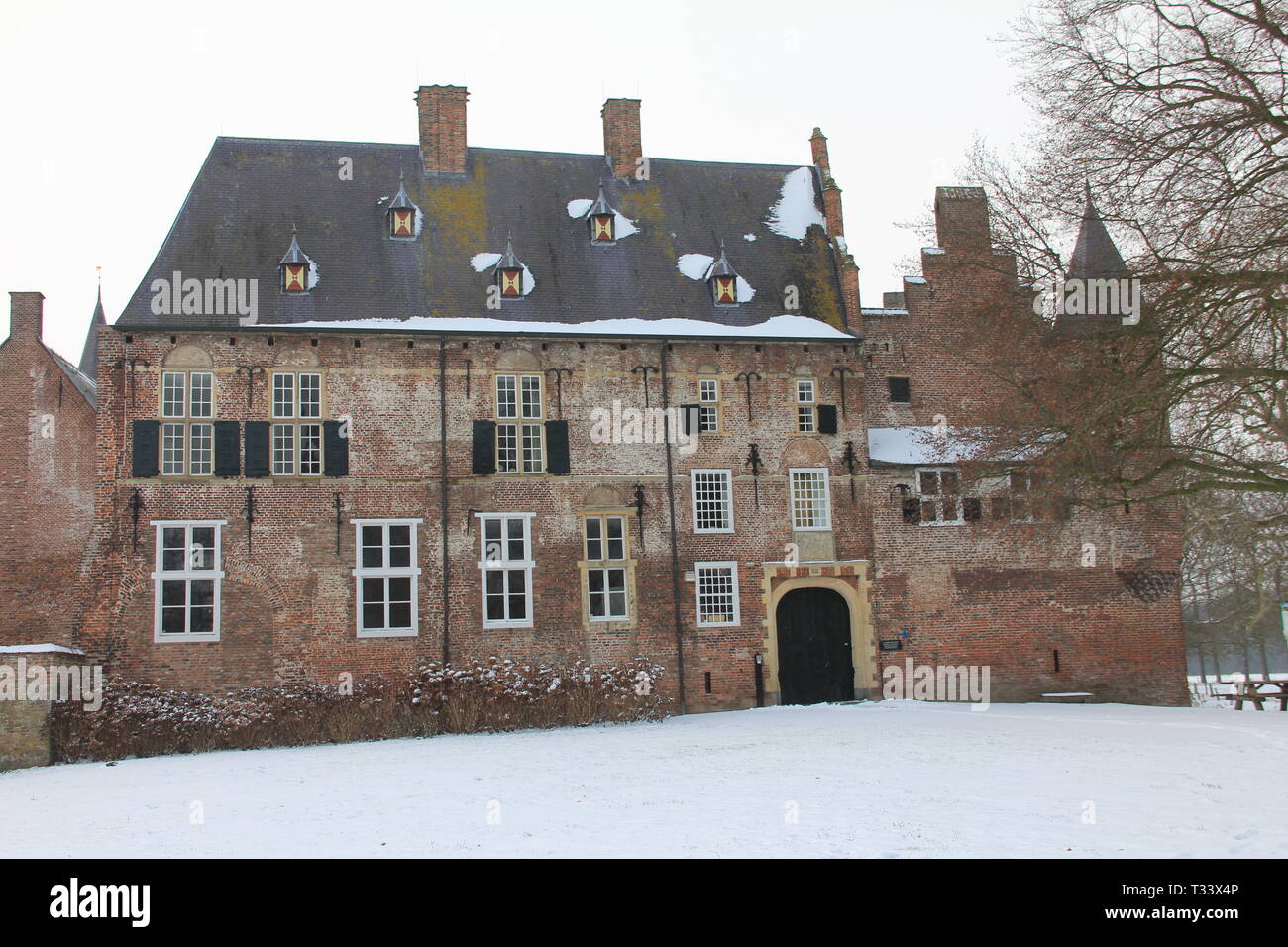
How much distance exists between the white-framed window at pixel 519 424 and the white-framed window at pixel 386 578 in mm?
2173

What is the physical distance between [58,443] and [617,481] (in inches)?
506

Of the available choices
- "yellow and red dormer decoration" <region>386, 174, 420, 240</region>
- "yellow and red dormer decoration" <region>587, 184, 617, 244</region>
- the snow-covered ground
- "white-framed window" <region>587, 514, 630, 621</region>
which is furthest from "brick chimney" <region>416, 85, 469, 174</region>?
the snow-covered ground

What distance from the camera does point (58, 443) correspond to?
26.2 metres

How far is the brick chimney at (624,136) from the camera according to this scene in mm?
26203

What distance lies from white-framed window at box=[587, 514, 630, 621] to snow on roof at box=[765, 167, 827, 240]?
→ 7785mm

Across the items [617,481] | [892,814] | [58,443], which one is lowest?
[892,814]

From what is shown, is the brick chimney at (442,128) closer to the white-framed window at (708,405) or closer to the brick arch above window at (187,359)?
the brick arch above window at (187,359)

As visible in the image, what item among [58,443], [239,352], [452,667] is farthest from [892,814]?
[58,443]

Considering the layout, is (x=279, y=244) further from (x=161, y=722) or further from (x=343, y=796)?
(x=343, y=796)

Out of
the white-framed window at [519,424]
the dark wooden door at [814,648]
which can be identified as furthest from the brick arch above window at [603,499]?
the dark wooden door at [814,648]

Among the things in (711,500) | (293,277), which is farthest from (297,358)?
(711,500)

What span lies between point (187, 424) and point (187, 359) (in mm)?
1197

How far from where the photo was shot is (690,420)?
23094 millimetres

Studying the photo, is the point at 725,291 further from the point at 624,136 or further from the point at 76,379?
the point at 76,379
